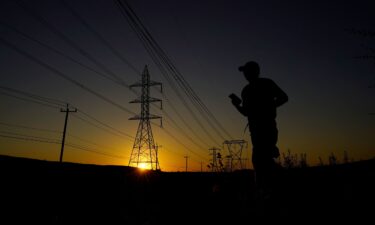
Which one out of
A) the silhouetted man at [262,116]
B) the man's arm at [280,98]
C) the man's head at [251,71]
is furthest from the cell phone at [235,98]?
the man's arm at [280,98]

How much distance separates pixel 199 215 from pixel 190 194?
7.45 ft

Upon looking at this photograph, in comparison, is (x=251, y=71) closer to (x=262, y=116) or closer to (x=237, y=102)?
(x=237, y=102)

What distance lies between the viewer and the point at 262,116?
3.00m

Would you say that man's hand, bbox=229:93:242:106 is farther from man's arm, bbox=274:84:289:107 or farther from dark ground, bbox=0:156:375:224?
dark ground, bbox=0:156:375:224

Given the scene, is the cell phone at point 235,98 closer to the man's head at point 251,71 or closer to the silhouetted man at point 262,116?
the silhouetted man at point 262,116

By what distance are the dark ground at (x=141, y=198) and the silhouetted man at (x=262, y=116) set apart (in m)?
0.32

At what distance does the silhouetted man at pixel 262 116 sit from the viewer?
2895 mm

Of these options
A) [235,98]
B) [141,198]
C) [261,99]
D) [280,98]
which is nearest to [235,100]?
[235,98]

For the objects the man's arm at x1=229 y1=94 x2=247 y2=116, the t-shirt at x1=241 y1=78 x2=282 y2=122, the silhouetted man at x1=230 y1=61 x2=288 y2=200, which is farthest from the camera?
the man's arm at x1=229 y1=94 x2=247 y2=116

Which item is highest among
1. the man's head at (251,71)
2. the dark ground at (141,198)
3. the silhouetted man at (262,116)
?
the man's head at (251,71)

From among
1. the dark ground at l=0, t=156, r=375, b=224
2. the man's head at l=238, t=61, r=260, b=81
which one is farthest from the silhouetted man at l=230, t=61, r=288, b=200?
the dark ground at l=0, t=156, r=375, b=224

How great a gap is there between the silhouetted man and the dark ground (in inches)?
12.7

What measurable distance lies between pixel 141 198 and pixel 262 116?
385cm

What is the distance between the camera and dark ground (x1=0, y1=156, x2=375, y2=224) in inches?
115
